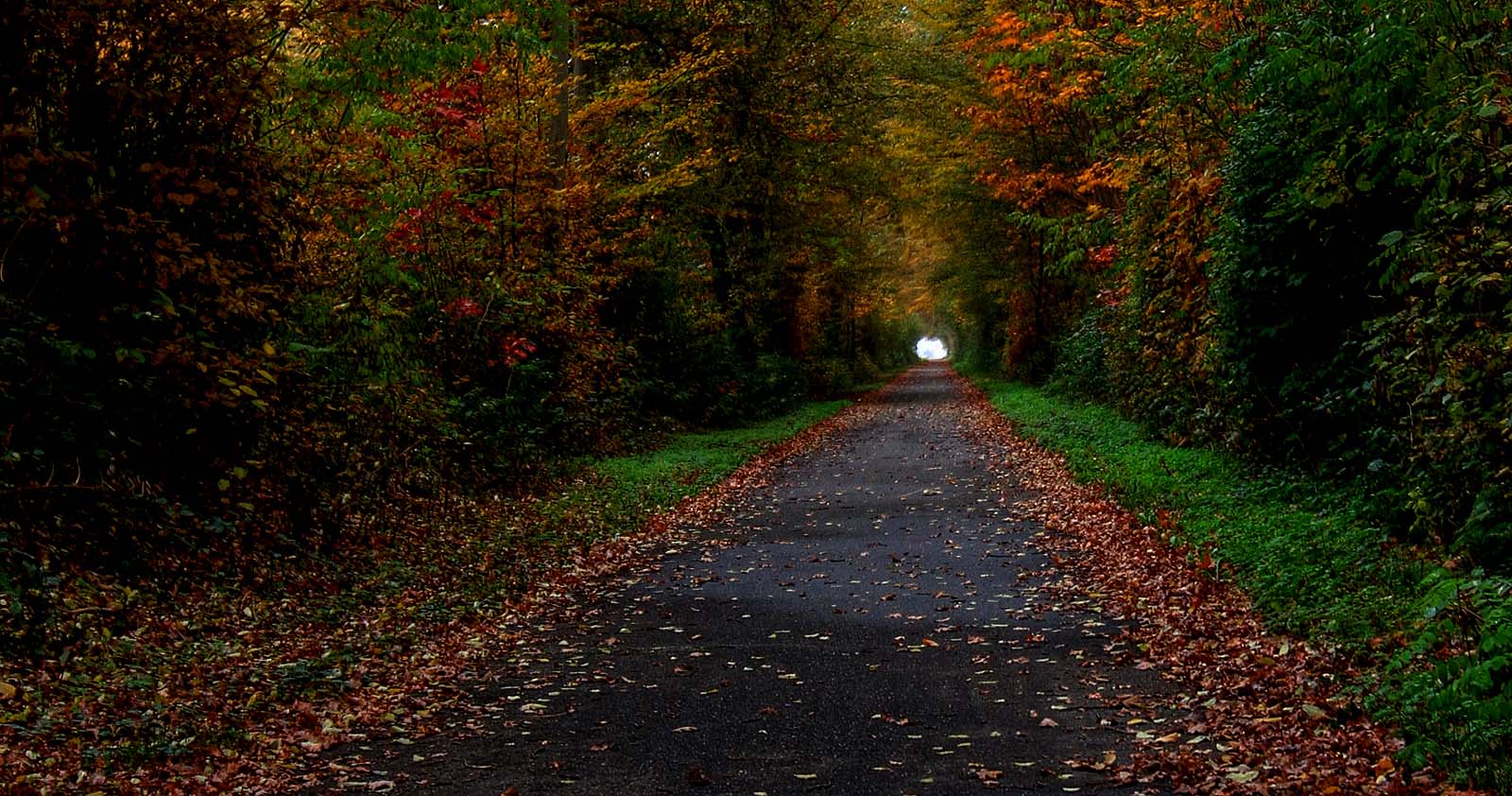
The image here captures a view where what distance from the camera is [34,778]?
5191 mm

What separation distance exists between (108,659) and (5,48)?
4568 mm

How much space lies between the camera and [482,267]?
1606 centimetres

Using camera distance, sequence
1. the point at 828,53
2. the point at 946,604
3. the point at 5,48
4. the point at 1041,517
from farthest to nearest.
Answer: the point at 828,53 → the point at 1041,517 → the point at 946,604 → the point at 5,48

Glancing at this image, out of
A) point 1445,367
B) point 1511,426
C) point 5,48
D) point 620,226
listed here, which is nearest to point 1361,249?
point 1445,367

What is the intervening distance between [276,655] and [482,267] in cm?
916

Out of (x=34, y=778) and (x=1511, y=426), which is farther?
(x=1511, y=426)

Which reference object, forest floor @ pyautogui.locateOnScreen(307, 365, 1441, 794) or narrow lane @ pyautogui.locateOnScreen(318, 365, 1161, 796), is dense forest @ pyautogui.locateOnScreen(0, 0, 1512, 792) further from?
narrow lane @ pyautogui.locateOnScreen(318, 365, 1161, 796)

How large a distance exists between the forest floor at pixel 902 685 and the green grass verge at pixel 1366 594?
0.67 ft

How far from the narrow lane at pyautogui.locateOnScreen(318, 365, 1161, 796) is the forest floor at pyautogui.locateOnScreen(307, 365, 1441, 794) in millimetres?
22

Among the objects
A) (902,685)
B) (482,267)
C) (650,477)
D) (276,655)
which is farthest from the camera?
(650,477)

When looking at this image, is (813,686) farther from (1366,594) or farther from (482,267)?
(482,267)

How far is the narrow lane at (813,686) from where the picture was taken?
5.66m

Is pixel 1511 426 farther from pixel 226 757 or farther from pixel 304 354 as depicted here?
pixel 304 354

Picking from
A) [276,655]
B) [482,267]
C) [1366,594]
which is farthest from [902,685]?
[482,267]
